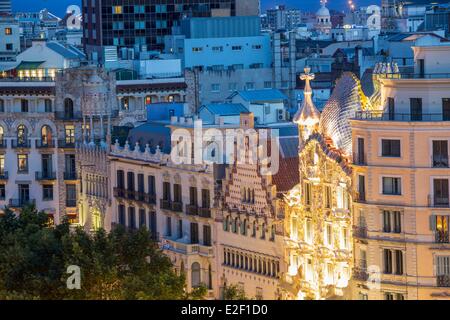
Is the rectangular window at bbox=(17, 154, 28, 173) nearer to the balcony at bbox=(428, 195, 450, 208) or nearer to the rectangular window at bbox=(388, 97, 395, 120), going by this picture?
the rectangular window at bbox=(388, 97, 395, 120)

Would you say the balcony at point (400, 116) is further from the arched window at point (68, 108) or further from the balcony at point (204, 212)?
the arched window at point (68, 108)

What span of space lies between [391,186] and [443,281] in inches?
219

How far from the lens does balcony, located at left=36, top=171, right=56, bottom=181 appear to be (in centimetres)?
17295

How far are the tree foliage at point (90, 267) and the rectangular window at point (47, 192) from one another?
44.2 meters

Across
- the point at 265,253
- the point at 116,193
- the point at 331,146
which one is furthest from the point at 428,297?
the point at 116,193

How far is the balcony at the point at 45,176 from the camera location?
173 meters

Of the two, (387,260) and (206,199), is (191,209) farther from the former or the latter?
(387,260)

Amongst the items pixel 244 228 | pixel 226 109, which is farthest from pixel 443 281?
pixel 226 109

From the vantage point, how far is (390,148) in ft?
356

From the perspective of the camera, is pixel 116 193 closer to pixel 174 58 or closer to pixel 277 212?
pixel 277 212

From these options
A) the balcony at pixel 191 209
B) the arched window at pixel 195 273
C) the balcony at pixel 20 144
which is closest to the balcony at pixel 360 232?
the arched window at pixel 195 273

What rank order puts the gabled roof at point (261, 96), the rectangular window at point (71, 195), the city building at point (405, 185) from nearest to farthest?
the city building at point (405, 185), the gabled roof at point (261, 96), the rectangular window at point (71, 195)

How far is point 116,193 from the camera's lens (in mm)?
147375

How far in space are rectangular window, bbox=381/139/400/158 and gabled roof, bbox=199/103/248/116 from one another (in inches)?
1326
